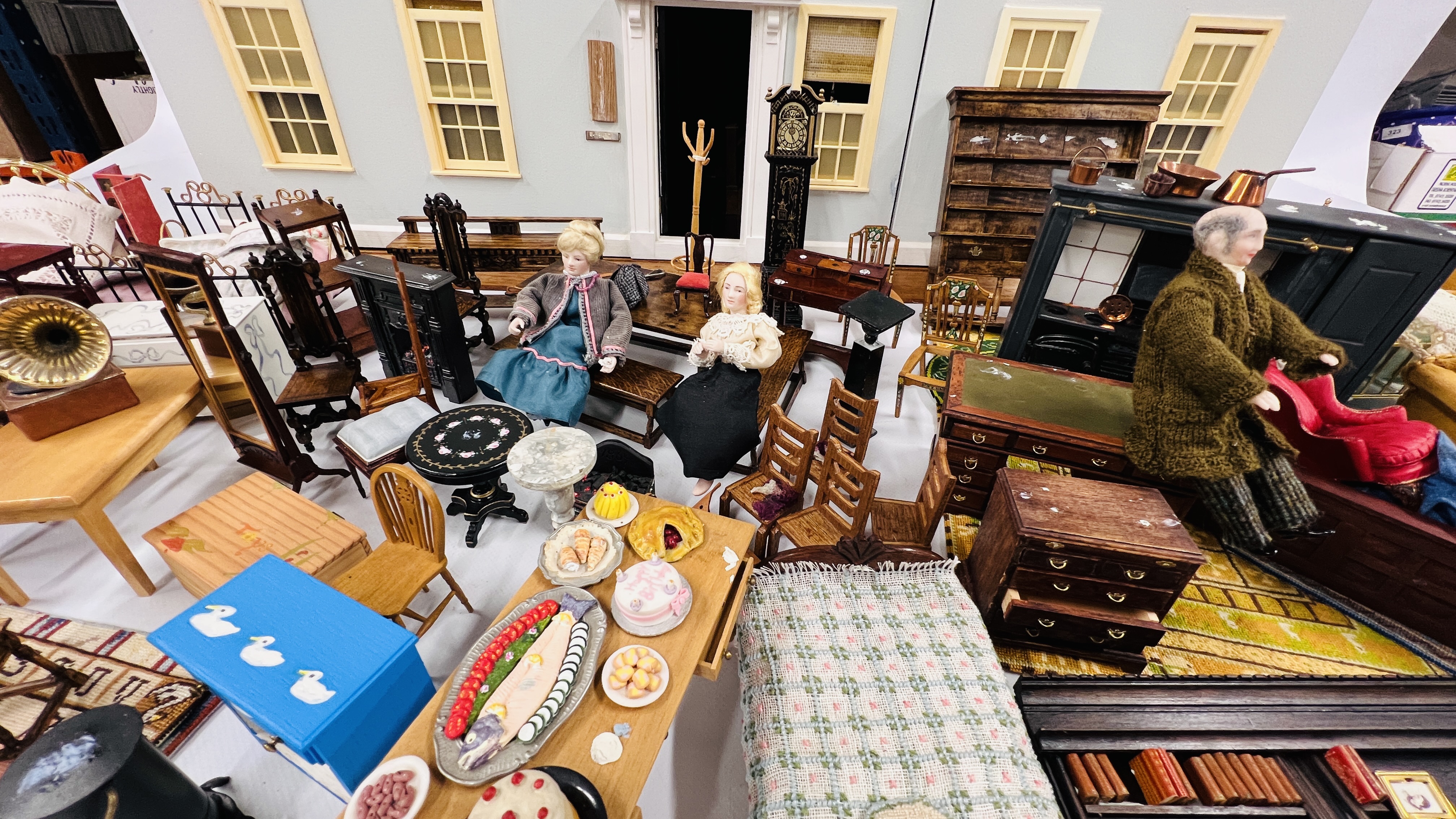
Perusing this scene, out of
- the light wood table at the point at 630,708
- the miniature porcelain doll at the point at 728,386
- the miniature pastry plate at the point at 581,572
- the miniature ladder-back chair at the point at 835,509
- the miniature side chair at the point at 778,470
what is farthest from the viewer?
the miniature porcelain doll at the point at 728,386

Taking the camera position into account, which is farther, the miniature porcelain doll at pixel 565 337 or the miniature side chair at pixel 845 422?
the miniature porcelain doll at pixel 565 337

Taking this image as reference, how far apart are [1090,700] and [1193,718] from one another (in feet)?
1.27

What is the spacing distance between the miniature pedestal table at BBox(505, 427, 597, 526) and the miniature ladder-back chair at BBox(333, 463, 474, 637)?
41 cm

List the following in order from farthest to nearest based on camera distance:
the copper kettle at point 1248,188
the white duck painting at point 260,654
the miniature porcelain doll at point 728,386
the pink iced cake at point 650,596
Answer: the miniature porcelain doll at point 728,386 → the copper kettle at point 1248,188 → the pink iced cake at point 650,596 → the white duck painting at point 260,654

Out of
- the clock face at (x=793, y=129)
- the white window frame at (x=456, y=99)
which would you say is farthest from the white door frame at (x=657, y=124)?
the white window frame at (x=456, y=99)

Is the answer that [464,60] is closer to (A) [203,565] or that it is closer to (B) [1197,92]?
(A) [203,565]

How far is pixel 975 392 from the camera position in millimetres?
3670

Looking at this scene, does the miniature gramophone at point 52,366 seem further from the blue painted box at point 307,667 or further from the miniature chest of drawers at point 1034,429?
the miniature chest of drawers at point 1034,429

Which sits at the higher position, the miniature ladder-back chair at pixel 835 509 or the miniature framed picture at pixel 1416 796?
the miniature ladder-back chair at pixel 835 509

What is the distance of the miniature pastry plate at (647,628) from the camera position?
2.06 metres

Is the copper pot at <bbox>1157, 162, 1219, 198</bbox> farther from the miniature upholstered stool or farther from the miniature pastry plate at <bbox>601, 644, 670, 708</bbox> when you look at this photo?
the miniature upholstered stool

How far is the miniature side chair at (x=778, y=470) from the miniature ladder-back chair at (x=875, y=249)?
2.51 meters

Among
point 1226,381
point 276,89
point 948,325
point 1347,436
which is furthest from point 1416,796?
point 276,89

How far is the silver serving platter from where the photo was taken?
65.2 inches
